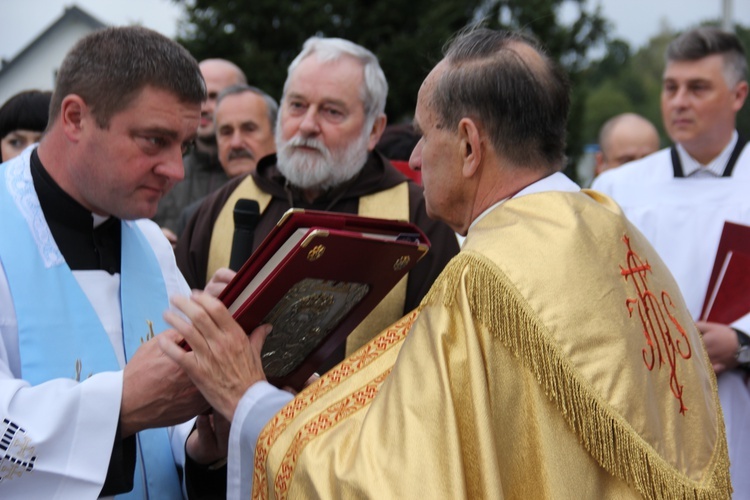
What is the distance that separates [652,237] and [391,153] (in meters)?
1.60

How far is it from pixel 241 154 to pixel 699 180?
2640 millimetres

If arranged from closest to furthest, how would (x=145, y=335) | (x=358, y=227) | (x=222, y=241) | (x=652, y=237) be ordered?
(x=358, y=227)
(x=145, y=335)
(x=222, y=241)
(x=652, y=237)

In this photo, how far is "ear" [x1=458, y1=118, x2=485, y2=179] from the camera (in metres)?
2.57

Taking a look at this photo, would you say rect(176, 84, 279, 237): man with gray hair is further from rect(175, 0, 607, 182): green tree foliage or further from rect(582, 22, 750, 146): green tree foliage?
rect(582, 22, 750, 146): green tree foliage

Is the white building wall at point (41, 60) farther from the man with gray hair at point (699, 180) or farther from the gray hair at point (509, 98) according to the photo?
the gray hair at point (509, 98)

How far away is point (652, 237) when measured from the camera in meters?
4.96

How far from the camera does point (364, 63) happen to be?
450cm

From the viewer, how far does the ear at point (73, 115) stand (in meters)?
2.80

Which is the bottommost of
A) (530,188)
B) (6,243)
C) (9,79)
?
(9,79)

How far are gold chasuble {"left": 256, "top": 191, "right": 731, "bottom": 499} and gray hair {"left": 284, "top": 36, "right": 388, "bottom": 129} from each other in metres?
2.08

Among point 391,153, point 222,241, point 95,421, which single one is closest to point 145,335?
point 95,421

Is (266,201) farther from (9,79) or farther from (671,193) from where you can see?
(9,79)

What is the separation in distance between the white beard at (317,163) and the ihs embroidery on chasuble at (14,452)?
206 cm

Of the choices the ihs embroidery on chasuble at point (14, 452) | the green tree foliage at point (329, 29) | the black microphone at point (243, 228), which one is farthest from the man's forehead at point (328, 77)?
the green tree foliage at point (329, 29)
